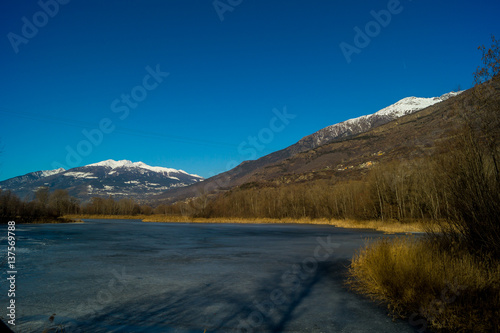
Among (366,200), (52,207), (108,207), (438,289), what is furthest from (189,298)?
(108,207)

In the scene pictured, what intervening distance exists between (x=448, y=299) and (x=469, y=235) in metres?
2.86

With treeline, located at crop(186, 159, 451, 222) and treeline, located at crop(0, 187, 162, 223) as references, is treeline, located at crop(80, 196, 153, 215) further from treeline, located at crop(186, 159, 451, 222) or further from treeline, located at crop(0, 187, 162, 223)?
treeline, located at crop(186, 159, 451, 222)

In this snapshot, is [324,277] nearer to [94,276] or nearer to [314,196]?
[94,276]

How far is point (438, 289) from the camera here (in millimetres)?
6098

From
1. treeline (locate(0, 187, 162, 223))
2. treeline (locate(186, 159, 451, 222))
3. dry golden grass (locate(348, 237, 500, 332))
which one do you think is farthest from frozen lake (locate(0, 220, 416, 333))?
treeline (locate(0, 187, 162, 223))

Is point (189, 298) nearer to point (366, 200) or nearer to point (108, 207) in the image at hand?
point (366, 200)

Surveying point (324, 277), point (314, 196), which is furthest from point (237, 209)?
point (324, 277)

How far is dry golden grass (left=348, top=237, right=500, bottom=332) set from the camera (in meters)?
5.16

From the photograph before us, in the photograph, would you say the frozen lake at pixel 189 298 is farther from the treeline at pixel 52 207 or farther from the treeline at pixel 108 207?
the treeline at pixel 108 207

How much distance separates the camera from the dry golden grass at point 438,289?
5.16 m

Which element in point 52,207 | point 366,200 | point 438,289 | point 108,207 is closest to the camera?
point 438,289

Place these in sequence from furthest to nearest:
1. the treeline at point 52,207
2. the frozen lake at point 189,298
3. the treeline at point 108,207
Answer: the treeline at point 108,207, the treeline at point 52,207, the frozen lake at point 189,298

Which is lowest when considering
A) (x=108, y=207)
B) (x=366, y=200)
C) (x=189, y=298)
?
(x=189, y=298)

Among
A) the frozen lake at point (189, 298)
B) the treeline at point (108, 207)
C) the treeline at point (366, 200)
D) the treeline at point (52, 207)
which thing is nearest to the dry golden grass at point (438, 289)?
the frozen lake at point (189, 298)
